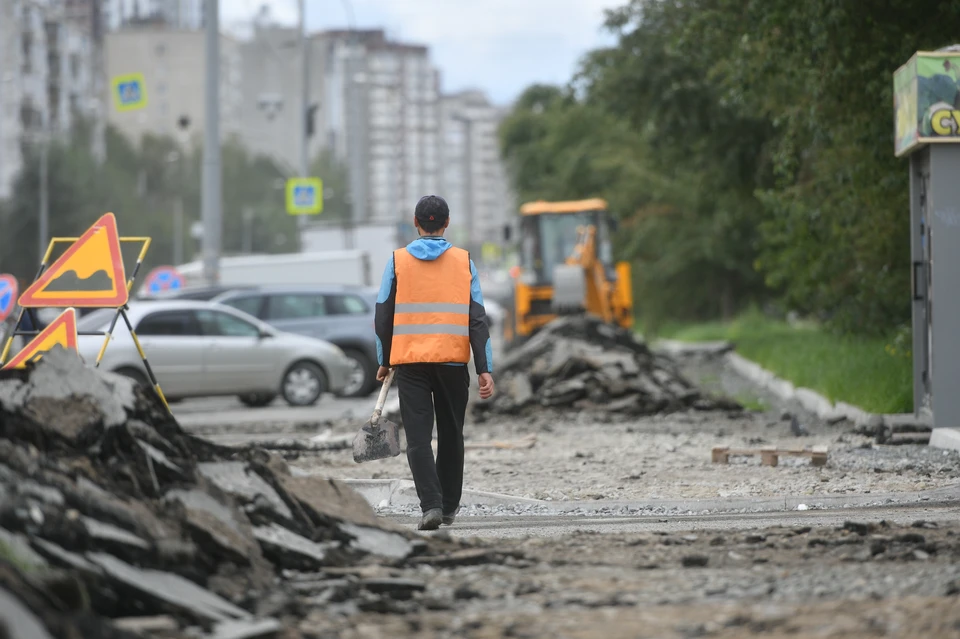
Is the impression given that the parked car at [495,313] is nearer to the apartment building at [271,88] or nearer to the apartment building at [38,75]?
the apartment building at [38,75]

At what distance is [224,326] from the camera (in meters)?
22.7

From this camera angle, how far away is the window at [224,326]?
2248 cm

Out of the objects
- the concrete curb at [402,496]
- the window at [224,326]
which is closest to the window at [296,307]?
the window at [224,326]

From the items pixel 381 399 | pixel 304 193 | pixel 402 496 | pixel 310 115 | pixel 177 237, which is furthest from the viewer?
pixel 177 237

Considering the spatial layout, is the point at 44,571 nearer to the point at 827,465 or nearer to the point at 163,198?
the point at 827,465

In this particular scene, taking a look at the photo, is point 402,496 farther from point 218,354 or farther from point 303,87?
point 303,87

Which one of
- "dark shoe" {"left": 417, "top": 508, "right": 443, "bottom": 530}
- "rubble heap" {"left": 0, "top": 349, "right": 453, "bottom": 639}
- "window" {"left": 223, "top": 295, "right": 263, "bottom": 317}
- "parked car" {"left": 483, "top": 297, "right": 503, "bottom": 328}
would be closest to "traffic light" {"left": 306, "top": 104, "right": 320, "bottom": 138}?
"parked car" {"left": 483, "top": 297, "right": 503, "bottom": 328}

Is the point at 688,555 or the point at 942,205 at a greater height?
the point at 942,205

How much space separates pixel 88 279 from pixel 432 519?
4820mm

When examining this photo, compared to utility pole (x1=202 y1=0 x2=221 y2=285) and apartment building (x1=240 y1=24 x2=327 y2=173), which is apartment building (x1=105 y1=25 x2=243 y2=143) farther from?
utility pole (x1=202 y1=0 x2=221 y2=285)

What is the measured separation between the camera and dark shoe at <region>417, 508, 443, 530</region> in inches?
336

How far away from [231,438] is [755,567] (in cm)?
1094

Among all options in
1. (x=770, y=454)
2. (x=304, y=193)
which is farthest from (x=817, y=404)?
(x=304, y=193)

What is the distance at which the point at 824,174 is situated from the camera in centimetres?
2091
